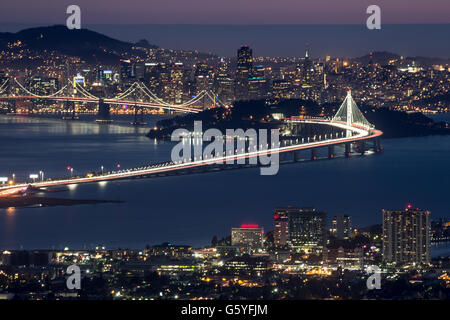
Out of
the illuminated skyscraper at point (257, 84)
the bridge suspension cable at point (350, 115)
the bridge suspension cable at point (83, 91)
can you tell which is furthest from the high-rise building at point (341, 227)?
the bridge suspension cable at point (83, 91)

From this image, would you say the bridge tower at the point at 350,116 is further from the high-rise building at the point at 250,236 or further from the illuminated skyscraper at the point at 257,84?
the high-rise building at the point at 250,236

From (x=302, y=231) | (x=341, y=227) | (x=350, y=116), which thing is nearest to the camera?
(x=302, y=231)

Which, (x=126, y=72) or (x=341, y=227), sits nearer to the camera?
(x=341, y=227)

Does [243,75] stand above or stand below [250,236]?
above

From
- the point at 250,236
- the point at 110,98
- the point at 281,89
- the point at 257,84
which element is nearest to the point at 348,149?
the point at 250,236

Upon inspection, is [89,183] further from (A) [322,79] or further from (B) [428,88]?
(B) [428,88]

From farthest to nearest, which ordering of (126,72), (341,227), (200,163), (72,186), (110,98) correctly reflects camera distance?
(126,72), (110,98), (200,163), (72,186), (341,227)

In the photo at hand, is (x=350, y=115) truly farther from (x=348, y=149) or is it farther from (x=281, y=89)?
(x=281, y=89)
